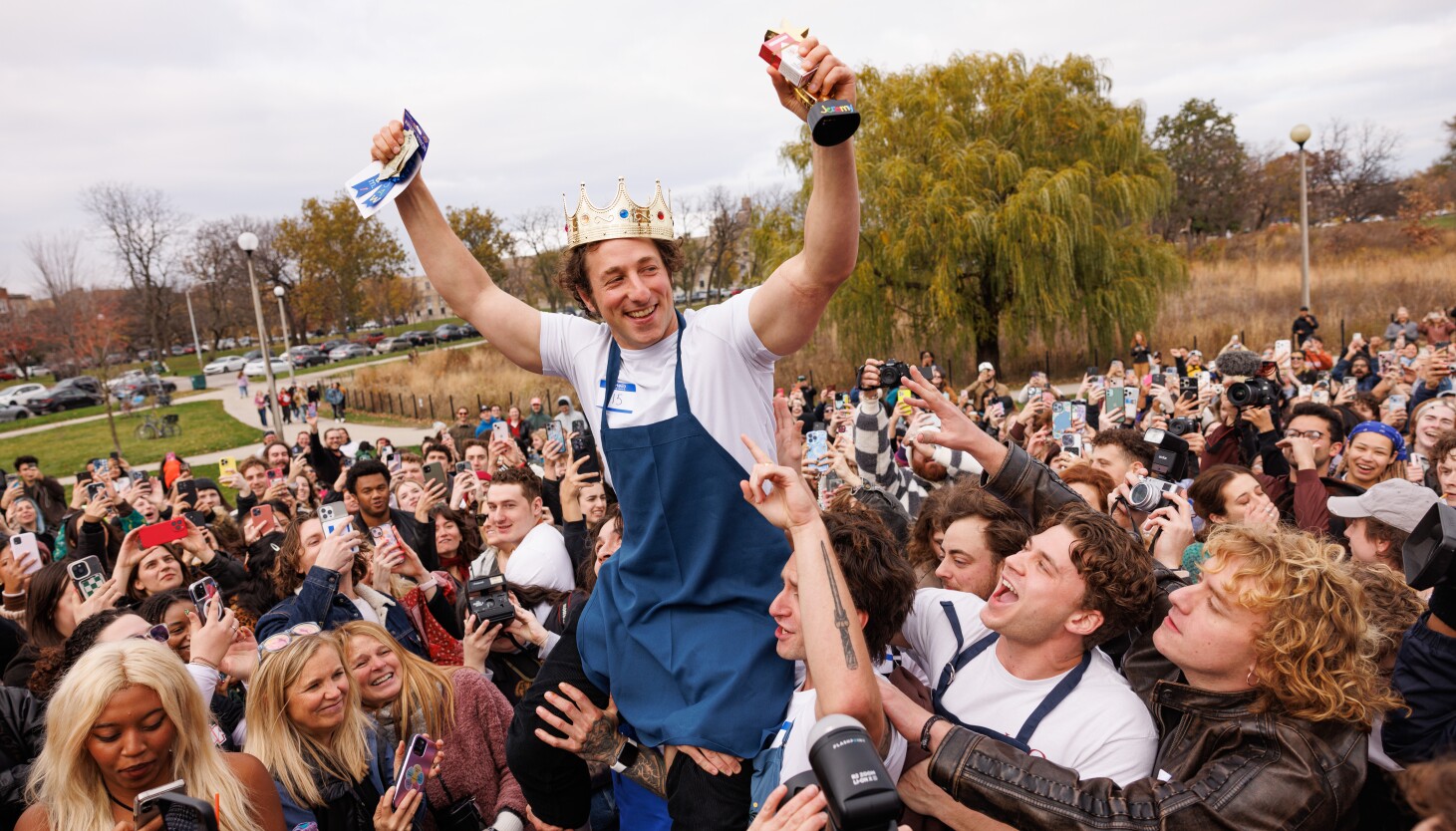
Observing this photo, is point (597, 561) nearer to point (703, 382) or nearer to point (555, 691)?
point (555, 691)

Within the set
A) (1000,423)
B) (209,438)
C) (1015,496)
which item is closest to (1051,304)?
(1000,423)

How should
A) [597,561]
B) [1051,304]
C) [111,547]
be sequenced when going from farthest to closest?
[1051,304] → [111,547] → [597,561]

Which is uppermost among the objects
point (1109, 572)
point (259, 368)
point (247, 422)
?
point (259, 368)

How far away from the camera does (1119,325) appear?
1959 cm

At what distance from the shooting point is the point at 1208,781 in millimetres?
2066

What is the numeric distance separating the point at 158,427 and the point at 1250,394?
29377mm

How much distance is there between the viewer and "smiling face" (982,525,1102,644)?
8.18 ft

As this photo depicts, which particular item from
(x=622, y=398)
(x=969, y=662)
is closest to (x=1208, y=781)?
(x=969, y=662)

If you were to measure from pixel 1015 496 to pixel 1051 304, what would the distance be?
1645 cm

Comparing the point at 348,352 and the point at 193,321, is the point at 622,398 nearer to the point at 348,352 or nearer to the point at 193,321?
the point at 348,352

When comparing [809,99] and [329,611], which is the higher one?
[809,99]

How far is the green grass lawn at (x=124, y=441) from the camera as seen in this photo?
2352cm

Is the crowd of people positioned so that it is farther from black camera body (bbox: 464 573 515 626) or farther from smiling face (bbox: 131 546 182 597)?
smiling face (bbox: 131 546 182 597)

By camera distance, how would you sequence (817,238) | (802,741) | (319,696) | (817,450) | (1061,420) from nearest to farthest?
1. (817,238)
2. (802,741)
3. (319,696)
4. (817,450)
5. (1061,420)
